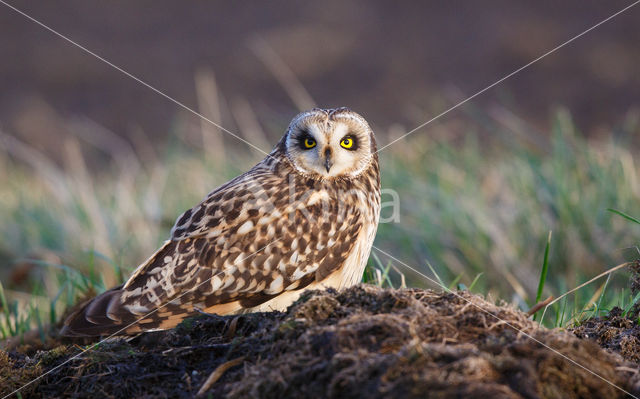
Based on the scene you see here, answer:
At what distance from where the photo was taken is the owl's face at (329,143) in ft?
13.7

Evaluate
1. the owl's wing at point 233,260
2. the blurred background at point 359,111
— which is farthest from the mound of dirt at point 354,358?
the blurred background at point 359,111

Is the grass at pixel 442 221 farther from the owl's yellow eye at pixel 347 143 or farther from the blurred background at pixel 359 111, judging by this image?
the owl's yellow eye at pixel 347 143

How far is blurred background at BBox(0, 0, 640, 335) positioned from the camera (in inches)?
216

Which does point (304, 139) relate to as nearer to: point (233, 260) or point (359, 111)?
point (233, 260)

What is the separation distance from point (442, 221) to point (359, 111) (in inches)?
250

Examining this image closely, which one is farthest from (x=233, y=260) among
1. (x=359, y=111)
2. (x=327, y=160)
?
(x=359, y=111)

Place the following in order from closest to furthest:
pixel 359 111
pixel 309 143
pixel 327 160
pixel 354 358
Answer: pixel 354 358 → pixel 327 160 → pixel 309 143 → pixel 359 111

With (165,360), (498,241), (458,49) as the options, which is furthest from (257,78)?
(165,360)

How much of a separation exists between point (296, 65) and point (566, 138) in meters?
7.97

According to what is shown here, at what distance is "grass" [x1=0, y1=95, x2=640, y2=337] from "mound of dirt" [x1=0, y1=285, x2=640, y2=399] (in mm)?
1407

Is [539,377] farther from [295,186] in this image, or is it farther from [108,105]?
[108,105]

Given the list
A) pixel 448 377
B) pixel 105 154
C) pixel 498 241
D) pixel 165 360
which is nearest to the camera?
pixel 448 377

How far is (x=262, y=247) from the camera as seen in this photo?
154 inches

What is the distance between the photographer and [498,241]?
17.7ft
